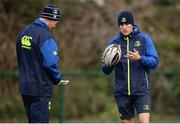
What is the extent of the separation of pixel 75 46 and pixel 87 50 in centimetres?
38

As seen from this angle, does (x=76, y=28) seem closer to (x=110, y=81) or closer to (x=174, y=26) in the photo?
(x=110, y=81)

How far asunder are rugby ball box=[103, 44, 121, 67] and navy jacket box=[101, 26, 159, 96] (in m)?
0.10

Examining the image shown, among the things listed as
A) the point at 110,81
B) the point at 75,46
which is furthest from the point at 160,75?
the point at 75,46

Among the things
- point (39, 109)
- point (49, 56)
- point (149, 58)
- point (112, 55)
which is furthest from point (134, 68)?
point (39, 109)

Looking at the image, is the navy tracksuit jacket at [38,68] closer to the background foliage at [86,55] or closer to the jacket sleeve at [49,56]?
the jacket sleeve at [49,56]

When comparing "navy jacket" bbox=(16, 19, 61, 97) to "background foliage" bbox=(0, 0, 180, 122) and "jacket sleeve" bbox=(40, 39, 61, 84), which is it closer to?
"jacket sleeve" bbox=(40, 39, 61, 84)

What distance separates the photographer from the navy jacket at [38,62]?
9.31m

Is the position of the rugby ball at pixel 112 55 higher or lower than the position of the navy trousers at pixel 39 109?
higher

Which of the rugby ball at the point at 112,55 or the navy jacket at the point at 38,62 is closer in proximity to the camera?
the navy jacket at the point at 38,62

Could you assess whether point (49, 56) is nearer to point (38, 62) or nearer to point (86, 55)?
point (38, 62)

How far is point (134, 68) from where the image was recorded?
10.1 m

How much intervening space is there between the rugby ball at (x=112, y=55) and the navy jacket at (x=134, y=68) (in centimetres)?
10

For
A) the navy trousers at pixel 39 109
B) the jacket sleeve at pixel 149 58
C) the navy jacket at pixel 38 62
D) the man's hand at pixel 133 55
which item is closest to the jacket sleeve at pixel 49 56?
the navy jacket at pixel 38 62

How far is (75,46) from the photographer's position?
1864 cm
